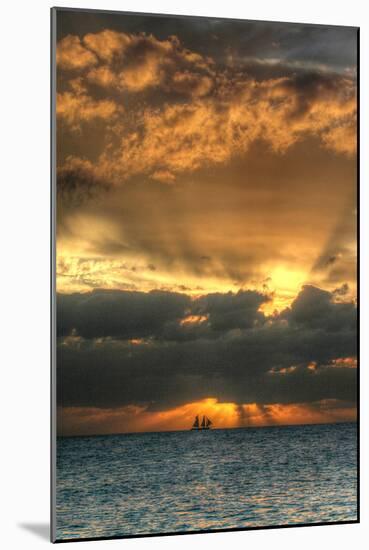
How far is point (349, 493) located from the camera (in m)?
13.0

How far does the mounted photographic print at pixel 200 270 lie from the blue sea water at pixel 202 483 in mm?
22

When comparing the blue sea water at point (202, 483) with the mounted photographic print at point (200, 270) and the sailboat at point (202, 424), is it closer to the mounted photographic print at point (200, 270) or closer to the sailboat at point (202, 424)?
the mounted photographic print at point (200, 270)

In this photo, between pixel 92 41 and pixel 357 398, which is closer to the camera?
pixel 92 41

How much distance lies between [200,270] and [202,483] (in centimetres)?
210

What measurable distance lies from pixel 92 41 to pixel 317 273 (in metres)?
3.22

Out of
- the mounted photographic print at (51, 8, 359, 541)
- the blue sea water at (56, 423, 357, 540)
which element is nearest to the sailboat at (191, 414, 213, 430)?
the mounted photographic print at (51, 8, 359, 541)

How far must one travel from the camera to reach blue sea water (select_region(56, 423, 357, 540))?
40.0 feet

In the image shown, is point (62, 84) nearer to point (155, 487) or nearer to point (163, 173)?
point (163, 173)

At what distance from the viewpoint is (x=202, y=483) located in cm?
1278

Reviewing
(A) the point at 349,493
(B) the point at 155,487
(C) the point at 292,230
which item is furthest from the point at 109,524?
(C) the point at 292,230

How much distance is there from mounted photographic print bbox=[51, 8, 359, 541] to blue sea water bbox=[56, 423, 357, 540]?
0.07 feet

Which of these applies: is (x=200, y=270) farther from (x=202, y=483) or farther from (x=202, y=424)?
(x=202, y=483)

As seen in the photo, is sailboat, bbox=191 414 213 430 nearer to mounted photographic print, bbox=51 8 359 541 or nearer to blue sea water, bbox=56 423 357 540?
mounted photographic print, bbox=51 8 359 541

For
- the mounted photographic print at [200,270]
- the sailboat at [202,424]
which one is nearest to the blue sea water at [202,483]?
the mounted photographic print at [200,270]
